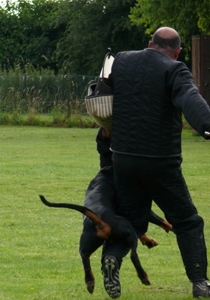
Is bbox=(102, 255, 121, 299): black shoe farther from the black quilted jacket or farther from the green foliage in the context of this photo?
the green foliage

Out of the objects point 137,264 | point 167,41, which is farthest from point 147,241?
point 167,41

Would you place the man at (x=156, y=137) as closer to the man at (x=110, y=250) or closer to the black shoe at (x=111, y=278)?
the man at (x=110, y=250)

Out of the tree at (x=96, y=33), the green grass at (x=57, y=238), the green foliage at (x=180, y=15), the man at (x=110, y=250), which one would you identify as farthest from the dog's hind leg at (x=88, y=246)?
the tree at (x=96, y=33)

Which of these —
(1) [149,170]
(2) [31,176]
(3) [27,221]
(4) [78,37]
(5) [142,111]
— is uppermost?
(5) [142,111]

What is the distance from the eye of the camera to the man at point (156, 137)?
5.75 m

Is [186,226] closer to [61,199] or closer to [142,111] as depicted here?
[142,111]

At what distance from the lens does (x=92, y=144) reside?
68.8ft

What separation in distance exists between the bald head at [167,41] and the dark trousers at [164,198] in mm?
767

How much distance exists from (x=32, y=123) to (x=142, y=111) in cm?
2316

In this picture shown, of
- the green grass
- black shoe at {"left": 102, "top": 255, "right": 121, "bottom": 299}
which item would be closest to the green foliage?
the green grass

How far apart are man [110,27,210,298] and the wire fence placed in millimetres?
23021

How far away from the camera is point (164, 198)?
5941 millimetres

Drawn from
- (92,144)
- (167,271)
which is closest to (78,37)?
(92,144)

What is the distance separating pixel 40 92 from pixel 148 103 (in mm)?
24782
